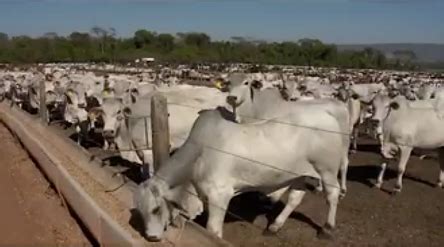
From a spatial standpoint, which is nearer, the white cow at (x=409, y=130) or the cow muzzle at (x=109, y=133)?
the white cow at (x=409, y=130)

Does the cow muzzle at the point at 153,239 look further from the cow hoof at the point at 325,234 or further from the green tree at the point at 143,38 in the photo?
the green tree at the point at 143,38

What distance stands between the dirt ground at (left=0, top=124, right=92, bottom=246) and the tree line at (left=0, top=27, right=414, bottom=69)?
64.5m

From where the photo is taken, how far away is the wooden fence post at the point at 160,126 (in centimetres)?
722

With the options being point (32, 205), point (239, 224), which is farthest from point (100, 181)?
point (239, 224)

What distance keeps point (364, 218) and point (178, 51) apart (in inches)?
3527

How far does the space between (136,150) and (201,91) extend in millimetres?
3217

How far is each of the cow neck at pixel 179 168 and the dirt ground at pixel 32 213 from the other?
6.74 feet

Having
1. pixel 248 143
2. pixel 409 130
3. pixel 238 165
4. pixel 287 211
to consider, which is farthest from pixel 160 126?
pixel 409 130

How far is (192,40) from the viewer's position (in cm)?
11394

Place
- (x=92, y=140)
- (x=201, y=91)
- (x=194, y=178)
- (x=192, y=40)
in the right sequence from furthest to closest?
(x=192, y=40)
(x=92, y=140)
(x=201, y=91)
(x=194, y=178)

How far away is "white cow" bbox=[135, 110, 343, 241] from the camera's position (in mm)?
6902

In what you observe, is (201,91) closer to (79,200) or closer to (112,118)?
(112,118)

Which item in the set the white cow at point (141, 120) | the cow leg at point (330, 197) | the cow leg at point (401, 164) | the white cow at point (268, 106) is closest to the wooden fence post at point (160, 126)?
the cow leg at point (330, 197)

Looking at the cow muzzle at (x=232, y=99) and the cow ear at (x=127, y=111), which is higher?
the cow muzzle at (x=232, y=99)
